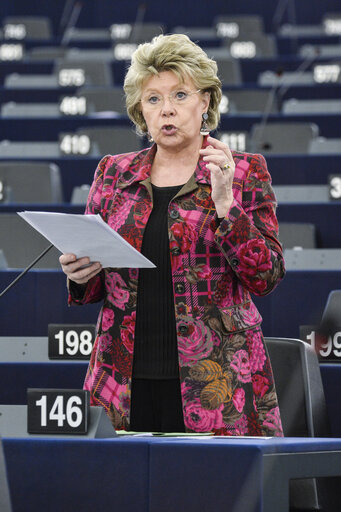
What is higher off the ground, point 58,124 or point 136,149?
point 58,124

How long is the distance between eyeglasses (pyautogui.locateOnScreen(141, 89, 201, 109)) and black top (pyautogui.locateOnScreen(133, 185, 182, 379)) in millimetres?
219

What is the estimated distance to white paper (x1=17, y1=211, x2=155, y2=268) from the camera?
1938 millimetres

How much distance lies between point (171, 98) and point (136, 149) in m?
3.89

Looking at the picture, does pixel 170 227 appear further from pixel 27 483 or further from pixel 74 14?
pixel 74 14

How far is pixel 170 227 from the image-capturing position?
6.95 feet

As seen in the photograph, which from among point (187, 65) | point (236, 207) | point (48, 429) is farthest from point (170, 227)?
point (48, 429)

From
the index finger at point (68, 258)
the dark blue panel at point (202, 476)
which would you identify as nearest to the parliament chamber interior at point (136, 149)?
the dark blue panel at point (202, 476)

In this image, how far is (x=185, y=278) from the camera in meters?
2.09

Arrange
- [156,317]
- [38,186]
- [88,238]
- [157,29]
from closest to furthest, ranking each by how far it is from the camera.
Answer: [88,238] → [156,317] → [38,186] → [157,29]

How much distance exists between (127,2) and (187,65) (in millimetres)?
9144

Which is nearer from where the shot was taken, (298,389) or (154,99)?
(154,99)

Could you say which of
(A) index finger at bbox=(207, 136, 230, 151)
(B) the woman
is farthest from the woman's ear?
(A) index finger at bbox=(207, 136, 230, 151)

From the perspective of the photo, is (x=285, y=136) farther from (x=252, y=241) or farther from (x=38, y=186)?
(x=252, y=241)

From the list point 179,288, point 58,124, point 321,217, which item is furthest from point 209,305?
point 58,124
